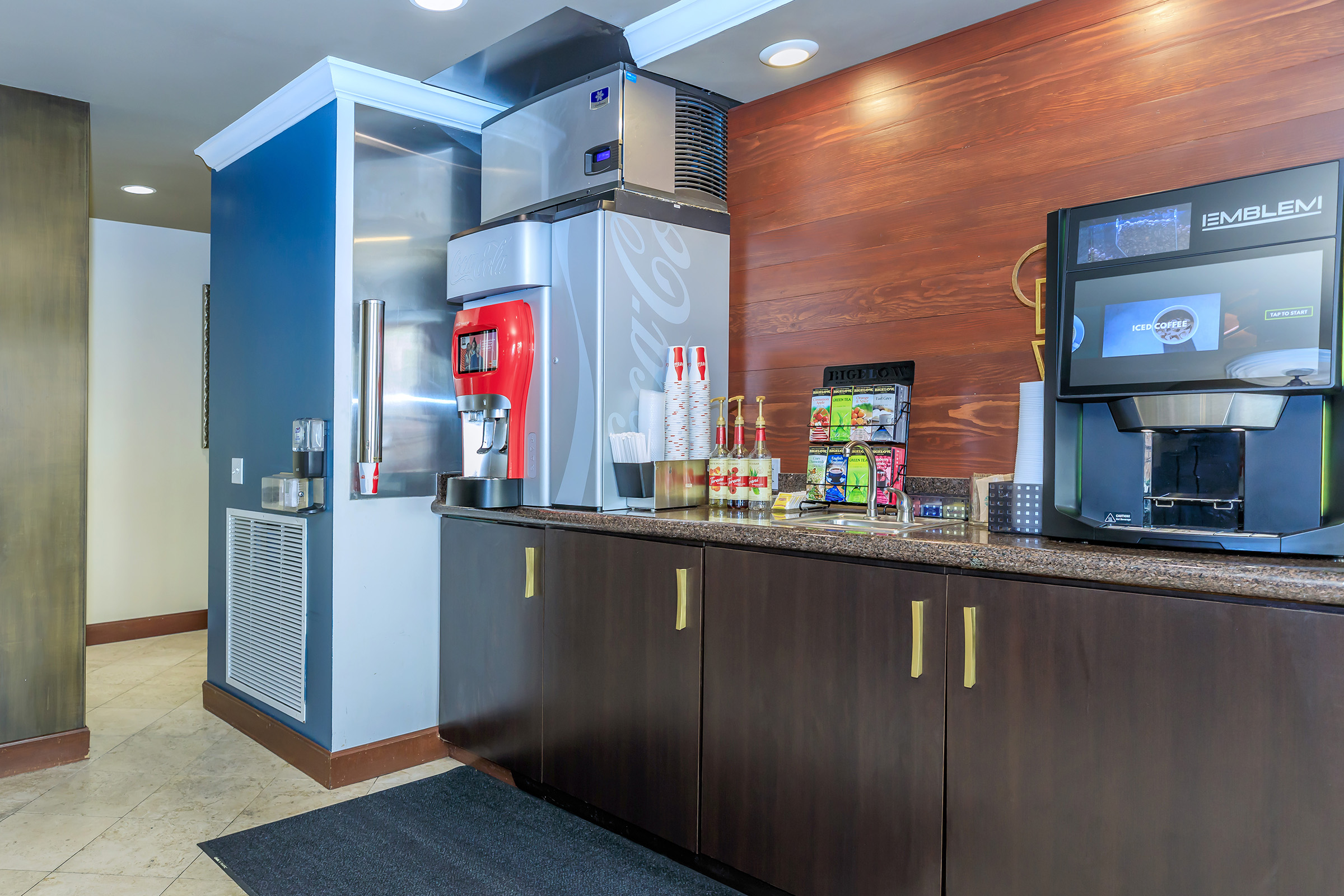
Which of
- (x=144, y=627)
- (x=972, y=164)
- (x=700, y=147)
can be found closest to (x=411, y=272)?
(x=700, y=147)

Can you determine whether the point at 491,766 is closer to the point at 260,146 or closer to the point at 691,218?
the point at 691,218

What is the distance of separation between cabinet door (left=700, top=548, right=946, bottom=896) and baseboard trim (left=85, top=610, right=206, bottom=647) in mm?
4471

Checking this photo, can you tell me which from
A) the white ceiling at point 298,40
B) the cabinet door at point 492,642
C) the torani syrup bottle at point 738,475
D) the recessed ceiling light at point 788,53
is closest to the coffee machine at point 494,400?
the cabinet door at point 492,642

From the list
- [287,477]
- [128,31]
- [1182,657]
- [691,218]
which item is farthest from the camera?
[287,477]

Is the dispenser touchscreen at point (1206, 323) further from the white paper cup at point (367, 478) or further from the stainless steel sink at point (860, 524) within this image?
the white paper cup at point (367, 478)

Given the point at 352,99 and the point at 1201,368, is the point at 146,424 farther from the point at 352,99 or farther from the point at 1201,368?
the point at 1201,368

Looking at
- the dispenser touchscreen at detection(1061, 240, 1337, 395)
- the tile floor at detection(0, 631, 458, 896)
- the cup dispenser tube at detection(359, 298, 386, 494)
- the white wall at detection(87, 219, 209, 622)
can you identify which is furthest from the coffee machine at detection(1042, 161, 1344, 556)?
the white wall at detection(87, 219, 209, 622)

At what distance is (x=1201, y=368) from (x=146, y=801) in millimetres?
3287

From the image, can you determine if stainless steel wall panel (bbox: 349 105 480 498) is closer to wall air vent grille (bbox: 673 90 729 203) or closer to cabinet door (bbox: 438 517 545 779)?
cabinet door (bbox: 438 517 545 779)

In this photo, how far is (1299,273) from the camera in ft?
4.84

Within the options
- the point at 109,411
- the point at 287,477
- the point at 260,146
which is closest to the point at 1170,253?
the point at 287,477

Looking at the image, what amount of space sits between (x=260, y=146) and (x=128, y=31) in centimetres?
72

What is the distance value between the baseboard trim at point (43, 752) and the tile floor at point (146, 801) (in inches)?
1.5

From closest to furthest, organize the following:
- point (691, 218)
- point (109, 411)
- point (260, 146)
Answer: point (691, 218)
point (260, 146)
point (109, 411)
